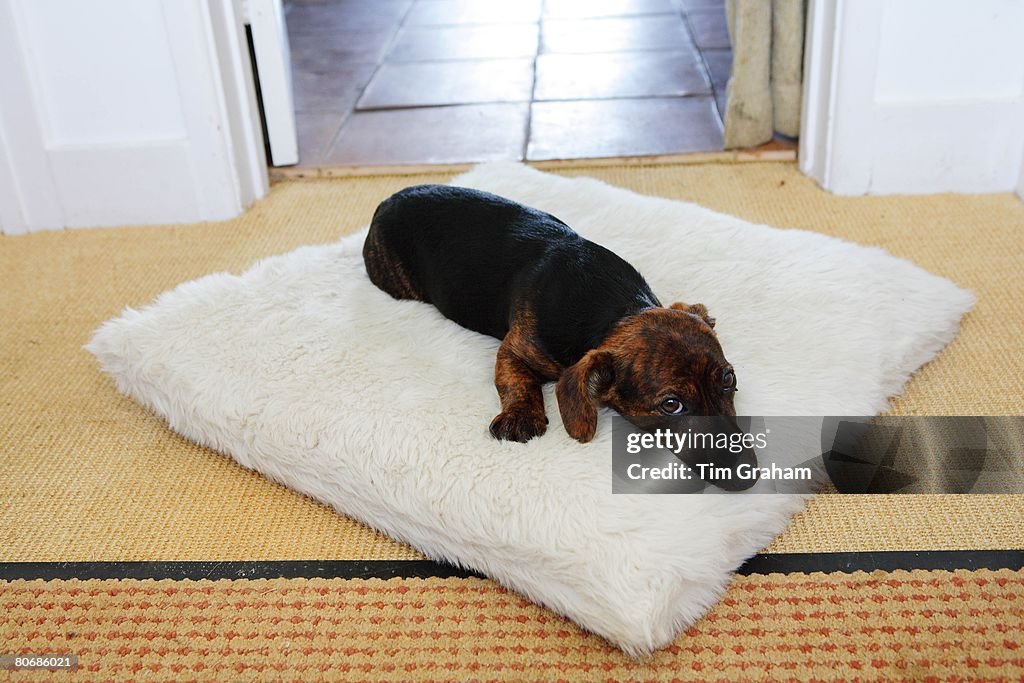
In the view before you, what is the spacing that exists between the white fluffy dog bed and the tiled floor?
88 centimetres

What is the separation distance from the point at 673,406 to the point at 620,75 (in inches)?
106

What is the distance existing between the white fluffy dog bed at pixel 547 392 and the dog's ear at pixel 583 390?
54 mm

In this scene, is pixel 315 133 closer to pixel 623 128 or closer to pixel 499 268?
pixel 623 128

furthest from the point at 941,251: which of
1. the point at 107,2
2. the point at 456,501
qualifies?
the point at 107,2

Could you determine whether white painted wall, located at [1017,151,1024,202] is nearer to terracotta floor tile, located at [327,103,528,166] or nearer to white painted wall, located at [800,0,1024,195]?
white painted wall, located at [800,0,1024,195]

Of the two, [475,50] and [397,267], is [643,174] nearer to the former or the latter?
[397,267]

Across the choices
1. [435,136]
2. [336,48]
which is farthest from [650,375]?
[336,48]

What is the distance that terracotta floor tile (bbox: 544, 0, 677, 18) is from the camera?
4824 millimetres

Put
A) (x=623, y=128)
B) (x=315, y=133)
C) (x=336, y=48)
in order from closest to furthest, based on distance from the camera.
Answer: (x=623, y=128) < (x=315, y=133) < (x=336, y=48)

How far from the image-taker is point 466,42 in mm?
4512

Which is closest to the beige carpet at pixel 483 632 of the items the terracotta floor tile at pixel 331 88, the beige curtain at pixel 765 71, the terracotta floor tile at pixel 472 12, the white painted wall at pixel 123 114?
the white painted wall at pixel 123 114

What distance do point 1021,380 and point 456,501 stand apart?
1224 millimetres

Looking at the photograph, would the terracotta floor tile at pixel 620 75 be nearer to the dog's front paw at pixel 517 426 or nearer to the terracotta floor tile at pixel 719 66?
the terracotta floor tile at pixel 719 66

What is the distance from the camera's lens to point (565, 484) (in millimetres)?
1599
